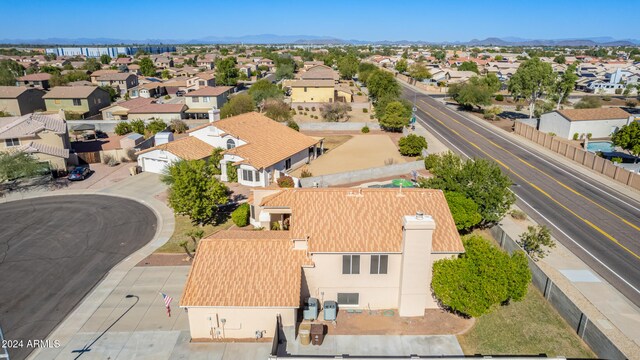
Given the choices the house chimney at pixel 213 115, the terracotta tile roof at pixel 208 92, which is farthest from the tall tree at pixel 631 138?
the terracotta tile roof at pixel 208 92

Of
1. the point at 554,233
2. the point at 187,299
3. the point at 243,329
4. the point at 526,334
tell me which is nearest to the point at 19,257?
the point at 187,299

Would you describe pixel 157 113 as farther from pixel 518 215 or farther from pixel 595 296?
pixel 595 296

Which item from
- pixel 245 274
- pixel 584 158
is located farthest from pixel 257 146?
pixel 584 158

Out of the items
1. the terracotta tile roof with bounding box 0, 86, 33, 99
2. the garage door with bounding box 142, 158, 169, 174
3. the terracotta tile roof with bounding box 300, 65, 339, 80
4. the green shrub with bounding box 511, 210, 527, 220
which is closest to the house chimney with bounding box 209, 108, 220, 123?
the garage door with bounding box 142, 158, 169, 174

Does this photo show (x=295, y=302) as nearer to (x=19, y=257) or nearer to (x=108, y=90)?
(x=19, y=257)

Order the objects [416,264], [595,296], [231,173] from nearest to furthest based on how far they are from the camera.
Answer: [416,264] → [595,296] → [231,173]

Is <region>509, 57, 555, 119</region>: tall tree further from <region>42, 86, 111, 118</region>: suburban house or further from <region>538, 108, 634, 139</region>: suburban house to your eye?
<region>42, 86, 111, 118</region>: suburban house
